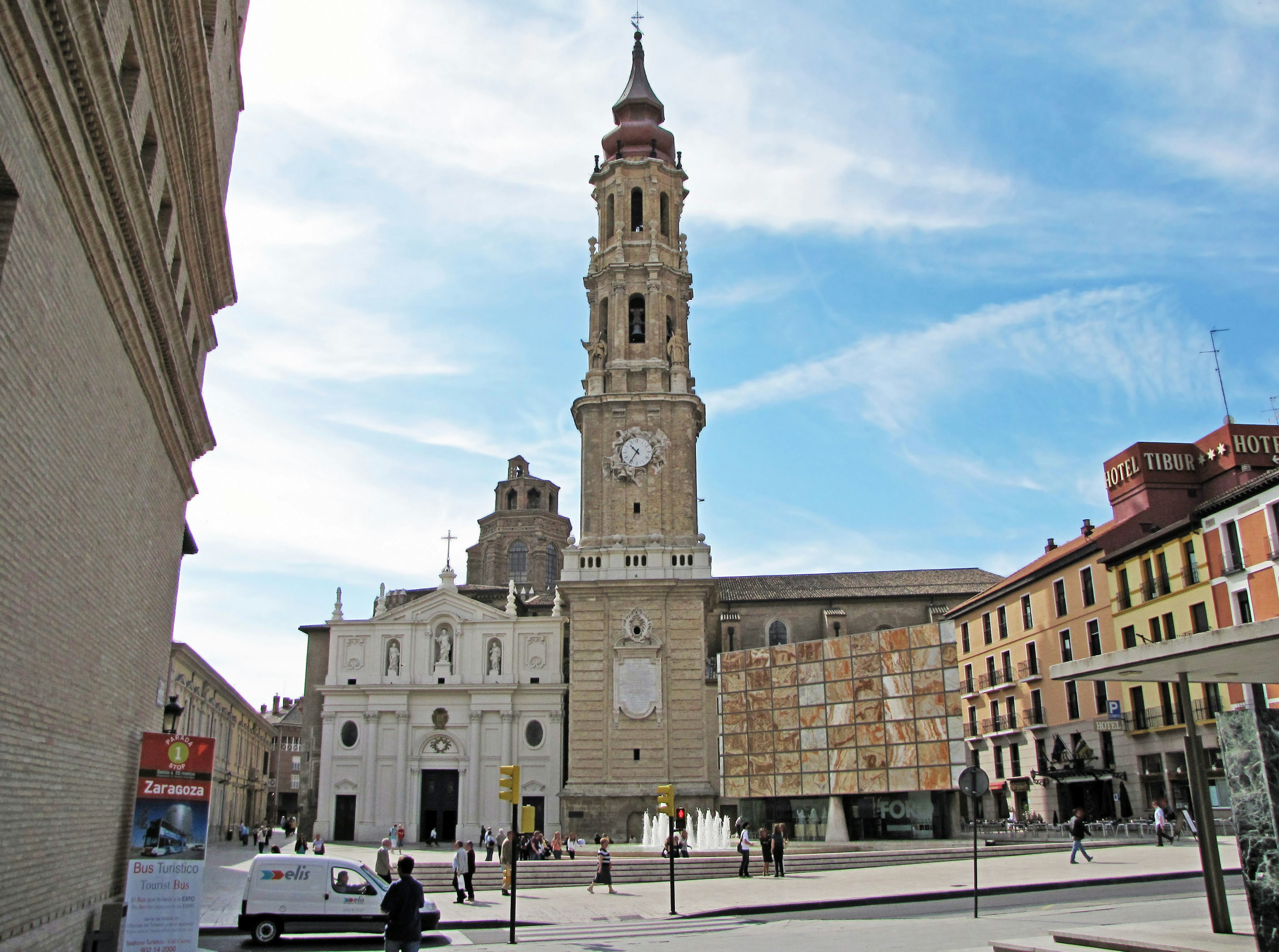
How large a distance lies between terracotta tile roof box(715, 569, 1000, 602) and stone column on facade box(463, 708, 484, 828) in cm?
1542

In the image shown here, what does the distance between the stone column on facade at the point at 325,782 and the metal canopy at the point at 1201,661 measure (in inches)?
1746

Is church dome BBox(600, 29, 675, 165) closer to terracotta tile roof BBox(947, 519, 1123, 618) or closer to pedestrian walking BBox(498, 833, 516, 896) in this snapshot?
terracotta tile roof BBox(947, 519, 1123, 618)

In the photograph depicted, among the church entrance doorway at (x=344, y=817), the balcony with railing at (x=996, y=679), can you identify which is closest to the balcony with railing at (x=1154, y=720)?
the balcony with railing at (x=996, y=679)

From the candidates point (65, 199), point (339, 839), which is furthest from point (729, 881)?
point (339, 839)

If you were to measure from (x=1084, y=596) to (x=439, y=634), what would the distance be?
30.4 m

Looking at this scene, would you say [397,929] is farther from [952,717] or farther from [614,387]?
[614,387]

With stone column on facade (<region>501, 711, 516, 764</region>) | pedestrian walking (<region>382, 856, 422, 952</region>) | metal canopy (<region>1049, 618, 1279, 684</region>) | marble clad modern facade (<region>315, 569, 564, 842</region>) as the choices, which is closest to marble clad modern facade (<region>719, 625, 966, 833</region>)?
marble clad modern facade (<region>315, 569, 564, 842</region>)

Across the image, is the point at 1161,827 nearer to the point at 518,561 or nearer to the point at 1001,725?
the point at 1001,725

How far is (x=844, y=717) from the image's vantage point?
4628cm

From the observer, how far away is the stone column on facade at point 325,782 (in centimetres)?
5053

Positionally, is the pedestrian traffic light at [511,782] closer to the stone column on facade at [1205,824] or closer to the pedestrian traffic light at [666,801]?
the pedestrian traffic light at [666,801]

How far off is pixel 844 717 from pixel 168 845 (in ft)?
121

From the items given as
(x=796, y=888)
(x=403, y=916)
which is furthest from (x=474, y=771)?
(x=403, y=916)

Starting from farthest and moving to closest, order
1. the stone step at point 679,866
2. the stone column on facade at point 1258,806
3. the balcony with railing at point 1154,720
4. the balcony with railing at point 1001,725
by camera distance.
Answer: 1. the balcony with railing at point 1001,725
2. the balcony with railing at point 1154,720
3. the stone step at point 679,866
4. the stone column on facade at point 1258,806
